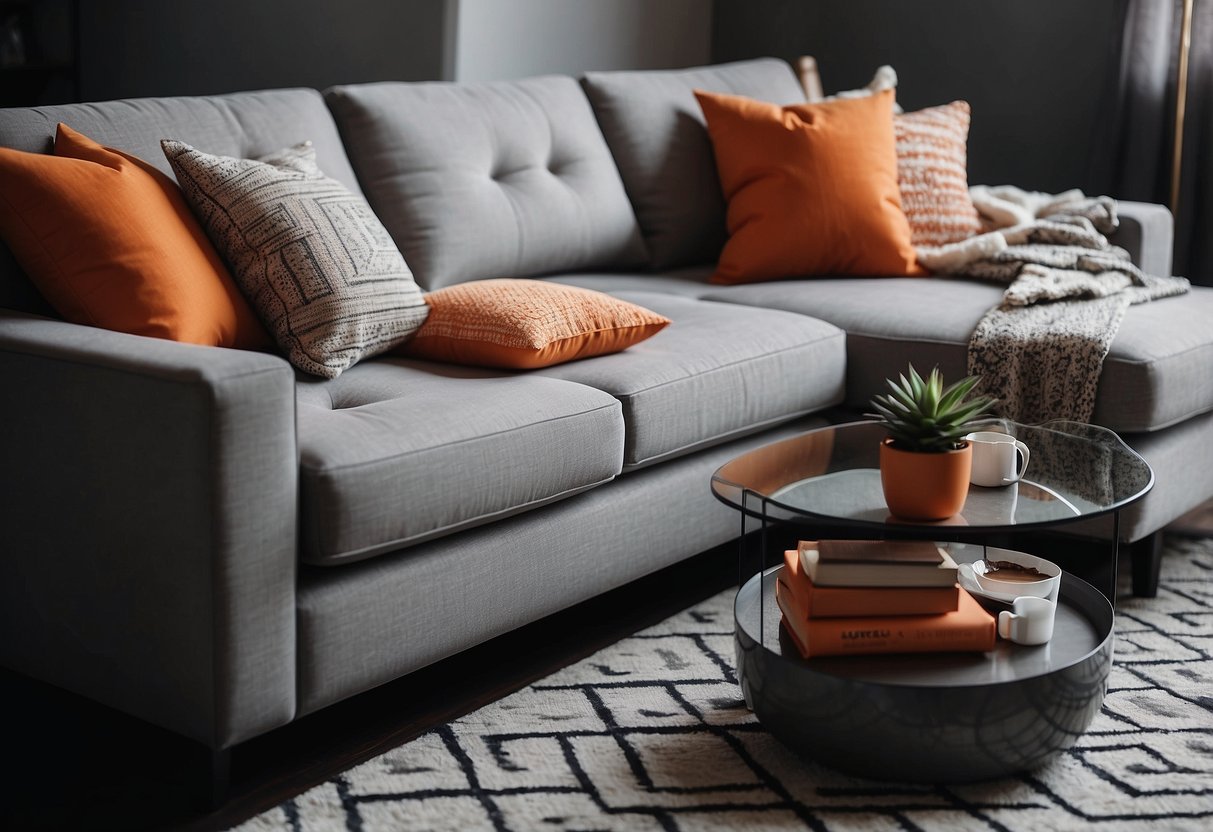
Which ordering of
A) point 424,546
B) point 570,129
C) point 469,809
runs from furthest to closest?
point 570,129
point 424,546
point 469,809

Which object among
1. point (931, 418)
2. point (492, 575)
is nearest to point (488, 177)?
point (492, 575)

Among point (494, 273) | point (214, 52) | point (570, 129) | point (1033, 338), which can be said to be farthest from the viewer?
point (214, 52)

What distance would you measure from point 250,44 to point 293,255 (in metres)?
2.63

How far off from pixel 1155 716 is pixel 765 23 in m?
3.22

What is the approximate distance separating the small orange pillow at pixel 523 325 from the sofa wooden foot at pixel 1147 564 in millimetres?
996

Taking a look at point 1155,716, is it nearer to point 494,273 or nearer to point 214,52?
point 494,273

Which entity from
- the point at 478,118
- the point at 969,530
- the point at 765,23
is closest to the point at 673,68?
the point at 765,23

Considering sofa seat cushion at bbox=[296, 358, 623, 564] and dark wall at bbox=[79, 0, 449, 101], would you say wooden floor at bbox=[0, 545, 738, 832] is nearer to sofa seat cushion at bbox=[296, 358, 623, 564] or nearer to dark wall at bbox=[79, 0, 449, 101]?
sofa seat cushion at bbox=[296, 358, 623, 564]

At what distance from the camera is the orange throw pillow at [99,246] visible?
73.1 inches

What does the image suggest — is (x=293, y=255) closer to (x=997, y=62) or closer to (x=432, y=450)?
(x=432, y=450)

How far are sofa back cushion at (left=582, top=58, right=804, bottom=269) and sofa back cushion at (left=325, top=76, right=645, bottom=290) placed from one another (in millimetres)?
57

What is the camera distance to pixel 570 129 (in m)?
2.99

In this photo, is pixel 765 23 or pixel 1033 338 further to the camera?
pixel 765 23

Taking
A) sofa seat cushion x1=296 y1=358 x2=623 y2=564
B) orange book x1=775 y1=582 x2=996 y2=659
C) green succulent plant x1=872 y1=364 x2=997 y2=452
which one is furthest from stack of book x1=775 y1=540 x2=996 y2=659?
sofa seat cushion x1=296 y1=358 x2=623 y2=564
